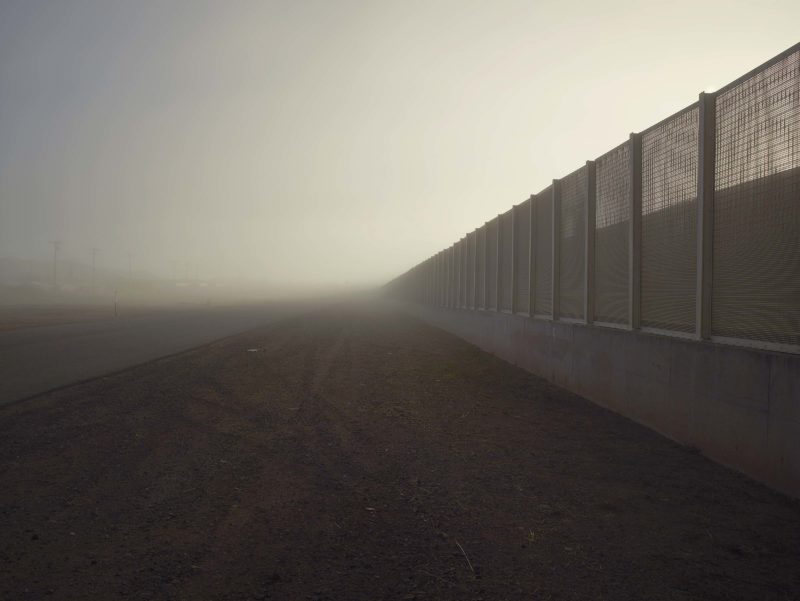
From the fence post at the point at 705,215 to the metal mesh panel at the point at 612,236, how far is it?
1.98 meters

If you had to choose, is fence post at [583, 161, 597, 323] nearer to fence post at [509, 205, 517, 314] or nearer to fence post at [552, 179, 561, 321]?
fence post at [552, 179, 561, 321]

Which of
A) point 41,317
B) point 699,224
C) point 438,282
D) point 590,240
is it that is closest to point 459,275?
point 438,282

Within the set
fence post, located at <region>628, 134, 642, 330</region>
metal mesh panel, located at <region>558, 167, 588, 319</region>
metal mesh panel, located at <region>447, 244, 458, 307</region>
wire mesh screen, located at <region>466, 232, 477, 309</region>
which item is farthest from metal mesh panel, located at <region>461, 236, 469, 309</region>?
fence post, located at <region>628, 134, 642, 330</region>

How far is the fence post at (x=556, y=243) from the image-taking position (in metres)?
11.4

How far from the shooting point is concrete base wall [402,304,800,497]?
4863 millimetres

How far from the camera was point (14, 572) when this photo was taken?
3576 millimetres

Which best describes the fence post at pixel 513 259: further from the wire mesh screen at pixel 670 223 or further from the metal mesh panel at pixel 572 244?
the wire mesh screen at pixel 670 223

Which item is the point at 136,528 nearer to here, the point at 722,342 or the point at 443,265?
the point at 722,342

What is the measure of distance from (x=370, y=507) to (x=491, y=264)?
14365 millimetres

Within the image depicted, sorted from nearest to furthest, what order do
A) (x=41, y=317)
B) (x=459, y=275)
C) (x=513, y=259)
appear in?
(x=513, y=259), (x=459, y=275), (x=41, y=317)

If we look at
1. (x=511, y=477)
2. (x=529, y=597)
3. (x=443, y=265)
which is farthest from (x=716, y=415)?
(x=443, y=265)

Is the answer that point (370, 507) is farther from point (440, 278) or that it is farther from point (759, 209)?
point (440, 278)

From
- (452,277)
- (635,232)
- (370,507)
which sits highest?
(635,232)

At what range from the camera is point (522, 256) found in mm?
14609
